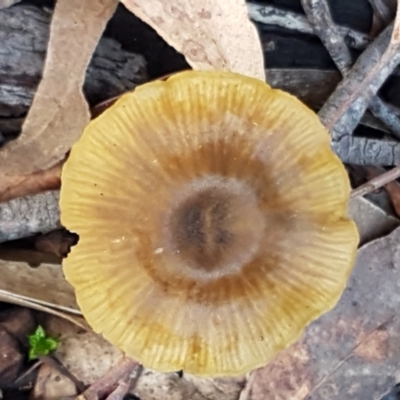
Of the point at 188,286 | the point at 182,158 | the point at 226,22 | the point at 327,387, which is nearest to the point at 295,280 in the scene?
the point at 188,286

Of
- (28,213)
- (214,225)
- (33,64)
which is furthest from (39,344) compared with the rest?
(33,64)

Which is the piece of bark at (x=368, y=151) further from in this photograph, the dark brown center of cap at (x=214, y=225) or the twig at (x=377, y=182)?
the dark brown center of cap at (x=214, y=225)

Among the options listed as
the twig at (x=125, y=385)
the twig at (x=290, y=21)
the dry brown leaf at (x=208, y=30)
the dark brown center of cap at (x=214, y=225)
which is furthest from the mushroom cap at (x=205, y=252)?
the twig at (x=290, y=21)

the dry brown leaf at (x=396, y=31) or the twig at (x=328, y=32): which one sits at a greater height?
the dry brown leaf at (x=396, y=31)

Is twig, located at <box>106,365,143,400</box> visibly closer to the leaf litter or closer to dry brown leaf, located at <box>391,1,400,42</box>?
the leaf litter

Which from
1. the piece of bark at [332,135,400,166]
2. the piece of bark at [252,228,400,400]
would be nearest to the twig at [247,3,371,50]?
the piece of bark at [332,135,400,166]

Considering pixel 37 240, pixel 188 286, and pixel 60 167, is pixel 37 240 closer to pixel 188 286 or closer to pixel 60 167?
pixel 60 167
